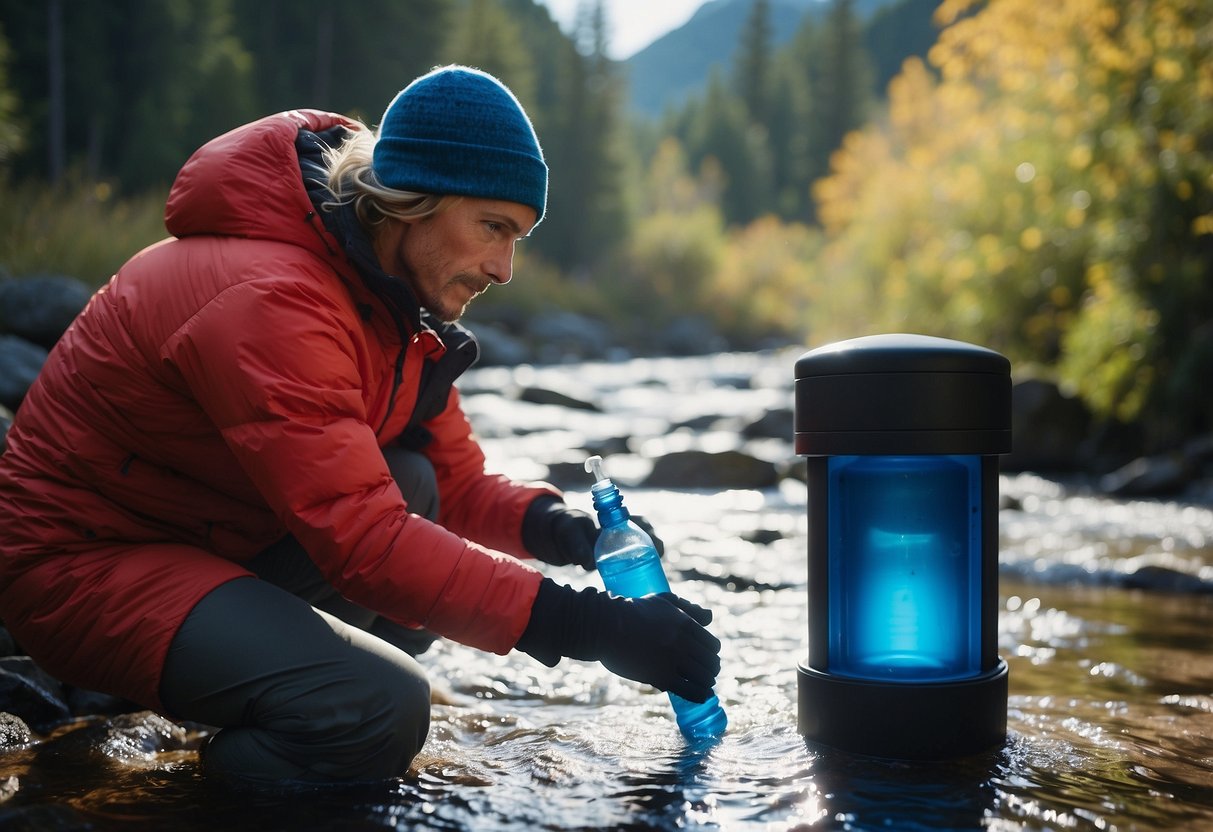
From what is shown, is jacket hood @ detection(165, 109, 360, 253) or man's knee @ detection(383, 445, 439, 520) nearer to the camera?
jacket hood @ detection(165, 109, 360, 253)

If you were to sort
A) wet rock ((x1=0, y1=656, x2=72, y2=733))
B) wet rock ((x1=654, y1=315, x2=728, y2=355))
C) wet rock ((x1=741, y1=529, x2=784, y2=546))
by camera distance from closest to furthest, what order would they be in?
1. wet rock ((x1=0, y1=656, x2=72, y2=733))
2. wet rock ((x1=741, y1=529, x2=784, y2=546))
3. wet rock ((x1=654, y1=315, x2=728, y2=355))

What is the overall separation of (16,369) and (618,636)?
4.35m

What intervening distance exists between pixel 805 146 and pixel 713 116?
9217mm

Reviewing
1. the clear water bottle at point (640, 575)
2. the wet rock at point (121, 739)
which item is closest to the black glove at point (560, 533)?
the clear water bottle at point (640, 575)

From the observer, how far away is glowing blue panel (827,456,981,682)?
2553 mm

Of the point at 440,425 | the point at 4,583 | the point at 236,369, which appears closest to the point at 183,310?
the point at 236,369

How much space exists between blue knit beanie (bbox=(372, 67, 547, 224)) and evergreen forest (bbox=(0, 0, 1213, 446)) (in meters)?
1.73

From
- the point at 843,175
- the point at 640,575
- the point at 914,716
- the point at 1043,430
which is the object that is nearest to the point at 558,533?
the point at 640,575

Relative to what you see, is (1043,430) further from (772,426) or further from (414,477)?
(414,477)

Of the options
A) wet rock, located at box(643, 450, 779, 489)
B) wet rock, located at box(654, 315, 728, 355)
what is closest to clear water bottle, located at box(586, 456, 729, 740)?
wet rock, located at box(643, 450, 779, 489)

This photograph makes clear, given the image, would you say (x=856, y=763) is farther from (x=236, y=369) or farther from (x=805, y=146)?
(x=805, y=146)

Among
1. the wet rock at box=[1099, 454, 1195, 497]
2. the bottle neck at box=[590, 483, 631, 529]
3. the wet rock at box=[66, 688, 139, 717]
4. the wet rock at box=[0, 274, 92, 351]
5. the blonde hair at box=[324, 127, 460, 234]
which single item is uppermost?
the blonde hair at box=[324, 127, 460, 234]

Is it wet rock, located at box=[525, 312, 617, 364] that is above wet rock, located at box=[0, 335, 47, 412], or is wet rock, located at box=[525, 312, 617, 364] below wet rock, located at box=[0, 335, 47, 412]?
below

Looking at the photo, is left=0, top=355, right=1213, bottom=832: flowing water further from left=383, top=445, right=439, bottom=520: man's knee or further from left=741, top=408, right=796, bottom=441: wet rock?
left=741, top=408, right=796, bottom=441: wet rock
